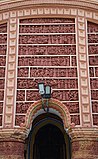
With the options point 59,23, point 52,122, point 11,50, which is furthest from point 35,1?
point 52,122

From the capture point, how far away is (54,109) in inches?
330

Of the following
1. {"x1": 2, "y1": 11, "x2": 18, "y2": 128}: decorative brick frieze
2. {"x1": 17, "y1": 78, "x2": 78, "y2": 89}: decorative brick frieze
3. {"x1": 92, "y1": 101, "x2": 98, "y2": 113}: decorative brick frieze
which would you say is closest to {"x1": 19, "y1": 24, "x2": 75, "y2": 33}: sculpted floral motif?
{"x1": 2, "y1": 11, "x2": 18, "y2": 128}: decorative brick frieze

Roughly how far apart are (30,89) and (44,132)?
356cm

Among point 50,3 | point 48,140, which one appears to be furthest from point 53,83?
point 48,140

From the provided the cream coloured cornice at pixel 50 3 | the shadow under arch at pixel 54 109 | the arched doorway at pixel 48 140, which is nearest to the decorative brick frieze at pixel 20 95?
the shadow under arch at pixel 54 109

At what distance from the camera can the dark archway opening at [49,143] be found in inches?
445

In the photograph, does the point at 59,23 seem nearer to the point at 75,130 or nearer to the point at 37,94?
the point at 37,94

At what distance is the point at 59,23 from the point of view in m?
9.20

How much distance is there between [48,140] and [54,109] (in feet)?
12.2

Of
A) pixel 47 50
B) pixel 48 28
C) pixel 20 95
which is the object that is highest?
pixel 48 28

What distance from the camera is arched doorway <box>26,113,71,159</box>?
10312 mm

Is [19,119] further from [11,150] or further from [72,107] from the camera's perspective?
[72,107]

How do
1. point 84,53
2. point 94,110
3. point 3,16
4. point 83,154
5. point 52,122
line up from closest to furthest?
point 83,154
point 94,110
point 84,53
point 3,16
point 52,122

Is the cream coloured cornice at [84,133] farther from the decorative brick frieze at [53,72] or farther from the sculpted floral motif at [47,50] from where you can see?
the sculpted floral motif at [47,50]
